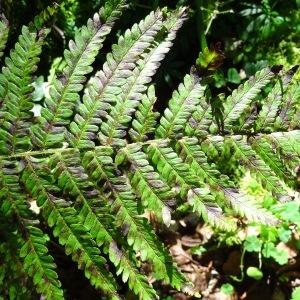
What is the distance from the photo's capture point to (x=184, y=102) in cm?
197

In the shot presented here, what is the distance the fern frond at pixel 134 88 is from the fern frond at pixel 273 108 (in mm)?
535

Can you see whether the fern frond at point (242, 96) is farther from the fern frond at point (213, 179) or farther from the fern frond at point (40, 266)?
the fern frond at point (40, 266)

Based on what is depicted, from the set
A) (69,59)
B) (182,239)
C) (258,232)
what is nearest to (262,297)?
(258,232)

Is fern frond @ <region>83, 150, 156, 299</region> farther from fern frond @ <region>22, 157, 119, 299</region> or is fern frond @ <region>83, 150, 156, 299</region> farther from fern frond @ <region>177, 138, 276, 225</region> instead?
fern frond @ <region>177, 138, 276, 225</region>

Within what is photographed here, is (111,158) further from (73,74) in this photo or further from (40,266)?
(40,266)

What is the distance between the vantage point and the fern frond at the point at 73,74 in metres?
1.91

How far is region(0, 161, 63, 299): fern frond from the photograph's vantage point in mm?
1849

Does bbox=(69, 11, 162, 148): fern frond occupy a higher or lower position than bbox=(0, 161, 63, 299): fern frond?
higher

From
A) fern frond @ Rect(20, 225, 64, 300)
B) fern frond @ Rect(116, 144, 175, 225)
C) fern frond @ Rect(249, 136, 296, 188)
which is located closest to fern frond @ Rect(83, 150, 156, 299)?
fern frond @ Rect(116, 144, 175, 225)

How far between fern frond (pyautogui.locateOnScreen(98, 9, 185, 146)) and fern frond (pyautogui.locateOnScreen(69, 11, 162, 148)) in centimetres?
4

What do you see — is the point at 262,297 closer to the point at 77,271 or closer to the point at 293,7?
the point at 77,271

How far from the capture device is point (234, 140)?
2.01m

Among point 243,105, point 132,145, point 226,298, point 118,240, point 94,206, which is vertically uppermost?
point 243,105

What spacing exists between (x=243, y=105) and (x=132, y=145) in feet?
1.76
